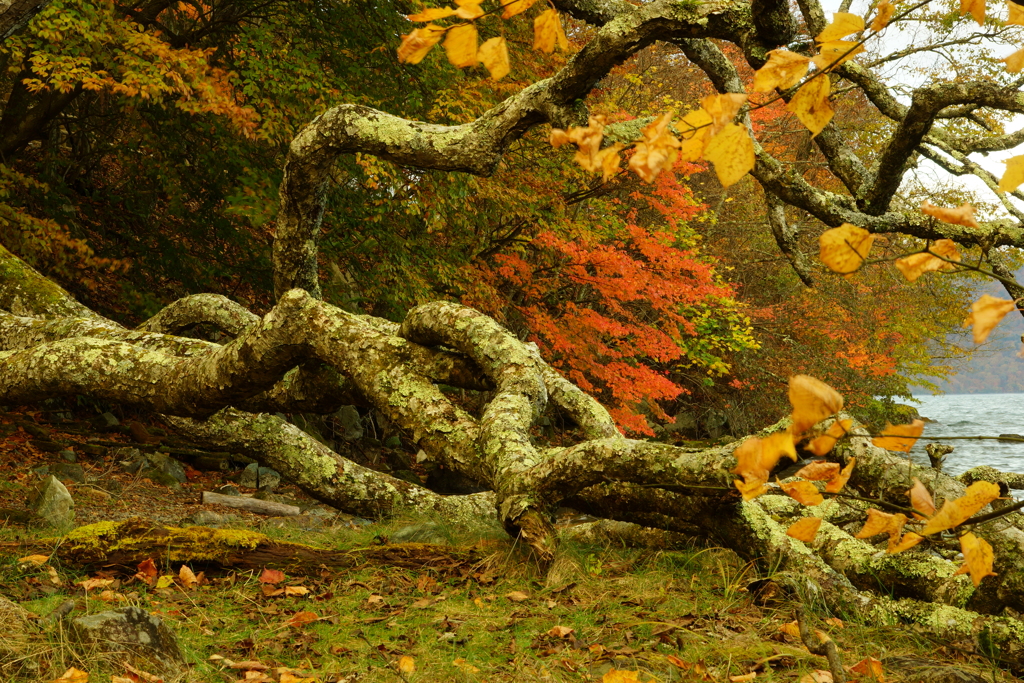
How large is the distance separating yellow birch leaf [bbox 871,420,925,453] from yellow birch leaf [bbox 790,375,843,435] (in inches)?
7.2

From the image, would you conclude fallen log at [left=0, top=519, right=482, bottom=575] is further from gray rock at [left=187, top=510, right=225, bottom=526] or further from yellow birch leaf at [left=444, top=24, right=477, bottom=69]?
yellow birch leaf at [left=444, top=24, right=477, bottom=69]

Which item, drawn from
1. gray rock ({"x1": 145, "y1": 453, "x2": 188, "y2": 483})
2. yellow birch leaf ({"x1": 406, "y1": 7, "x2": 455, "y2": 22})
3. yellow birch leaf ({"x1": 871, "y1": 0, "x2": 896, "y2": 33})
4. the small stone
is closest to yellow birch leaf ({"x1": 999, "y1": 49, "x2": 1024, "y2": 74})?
yellow birch leaf ({"x1": 871, "y1": 0, "x2": 896, "y2": 33})

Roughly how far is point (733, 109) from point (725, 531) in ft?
10.3

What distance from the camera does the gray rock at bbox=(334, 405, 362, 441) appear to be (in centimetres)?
1234

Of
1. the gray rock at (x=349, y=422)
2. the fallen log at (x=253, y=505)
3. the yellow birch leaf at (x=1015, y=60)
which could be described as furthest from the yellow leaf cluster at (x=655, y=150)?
the gray rock at (x=349, y=422)

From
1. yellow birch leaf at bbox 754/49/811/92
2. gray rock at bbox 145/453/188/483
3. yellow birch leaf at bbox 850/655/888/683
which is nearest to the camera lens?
yellow birch leaf at bbox 754/49/811/92

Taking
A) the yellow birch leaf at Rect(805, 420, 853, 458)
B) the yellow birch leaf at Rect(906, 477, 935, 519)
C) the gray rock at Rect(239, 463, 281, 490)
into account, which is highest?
the yellow birch leaf at Rect(805, 420, 853, 458)

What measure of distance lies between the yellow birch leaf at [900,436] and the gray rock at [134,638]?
2365 millimetres

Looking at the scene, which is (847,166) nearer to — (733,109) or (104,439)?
(733,109)

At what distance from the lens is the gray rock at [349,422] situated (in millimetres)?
12344

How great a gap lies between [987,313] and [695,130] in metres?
0.58

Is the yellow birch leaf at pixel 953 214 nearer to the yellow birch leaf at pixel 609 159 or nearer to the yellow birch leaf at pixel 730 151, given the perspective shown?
the yellow birch leaf at pixel 730 151

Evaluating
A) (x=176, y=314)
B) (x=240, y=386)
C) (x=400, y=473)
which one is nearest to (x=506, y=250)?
(x=400, y=473)

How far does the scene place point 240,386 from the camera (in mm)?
5605
